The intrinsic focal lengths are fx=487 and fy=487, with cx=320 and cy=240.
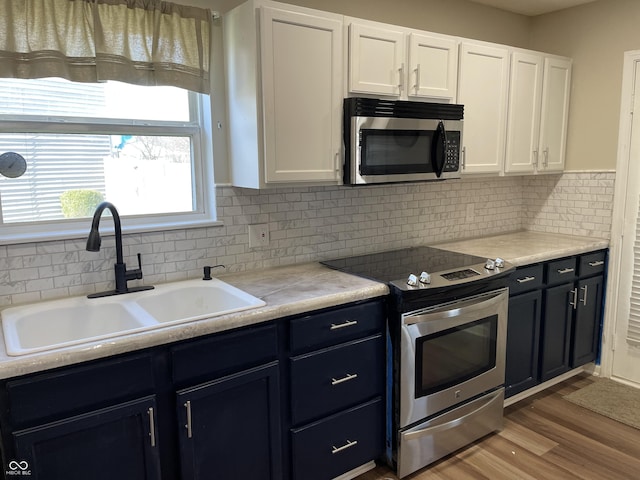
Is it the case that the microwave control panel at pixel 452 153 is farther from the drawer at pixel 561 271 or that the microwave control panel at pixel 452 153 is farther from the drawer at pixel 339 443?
the drawer at pixel 339 443

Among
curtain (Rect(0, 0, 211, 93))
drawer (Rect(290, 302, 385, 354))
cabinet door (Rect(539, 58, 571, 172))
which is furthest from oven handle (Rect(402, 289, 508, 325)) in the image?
curtain (Rect(0, 0, 211, 93))

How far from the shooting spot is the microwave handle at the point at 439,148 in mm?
2621

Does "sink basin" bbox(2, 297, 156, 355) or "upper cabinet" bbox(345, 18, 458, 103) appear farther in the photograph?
"upper cabinet" bbox(345, 18, 458, 103)

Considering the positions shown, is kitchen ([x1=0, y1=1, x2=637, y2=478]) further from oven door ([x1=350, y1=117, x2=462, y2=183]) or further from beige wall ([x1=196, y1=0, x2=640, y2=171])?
oven door ([x1=350, y1=117, x2=462, y2=183])

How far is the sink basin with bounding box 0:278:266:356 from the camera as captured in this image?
180 centimetres

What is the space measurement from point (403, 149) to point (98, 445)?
6.14 ft

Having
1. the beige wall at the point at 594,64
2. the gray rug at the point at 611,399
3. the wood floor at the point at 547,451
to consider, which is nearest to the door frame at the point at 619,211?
the beige wall at the point at 594,64

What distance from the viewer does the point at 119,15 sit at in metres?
2.04

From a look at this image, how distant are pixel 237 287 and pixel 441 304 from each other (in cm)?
97

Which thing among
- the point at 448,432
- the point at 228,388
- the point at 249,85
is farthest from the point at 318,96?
the point at 448,432

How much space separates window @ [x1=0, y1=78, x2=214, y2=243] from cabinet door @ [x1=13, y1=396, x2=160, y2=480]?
85 cm

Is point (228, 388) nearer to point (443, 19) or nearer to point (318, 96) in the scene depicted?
point (318, 96)

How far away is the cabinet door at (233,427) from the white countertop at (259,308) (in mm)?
220

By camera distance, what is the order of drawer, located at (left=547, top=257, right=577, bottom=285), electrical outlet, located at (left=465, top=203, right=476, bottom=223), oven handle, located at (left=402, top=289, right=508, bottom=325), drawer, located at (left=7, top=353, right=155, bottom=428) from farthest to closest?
electrical outlet, located at (left=465, top=203, right=476, bottom=223)
drawer, located at (left=547, top=257, right=577, bottom=285)
oven handle, located at (left=402, top=289, right=508, bottom=325)
drawer, located at (left=7, top=353, right=155, bottom=428)
